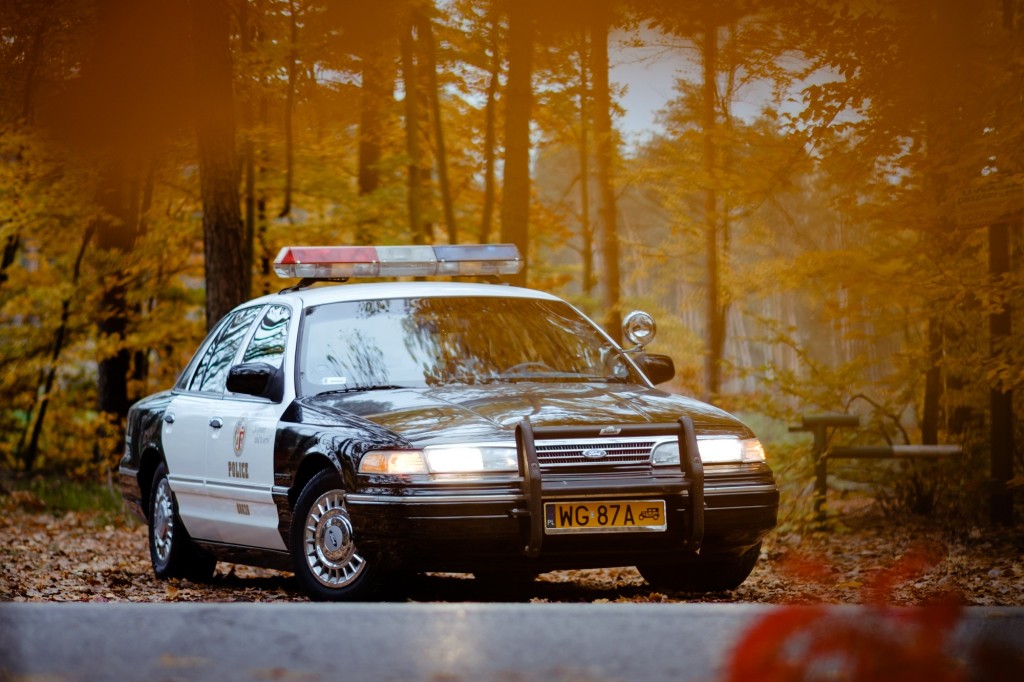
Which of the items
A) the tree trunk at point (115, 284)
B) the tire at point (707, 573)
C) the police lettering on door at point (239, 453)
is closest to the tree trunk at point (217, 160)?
the tree trunk at point (115, 284)

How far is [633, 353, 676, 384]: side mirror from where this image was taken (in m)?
9.17

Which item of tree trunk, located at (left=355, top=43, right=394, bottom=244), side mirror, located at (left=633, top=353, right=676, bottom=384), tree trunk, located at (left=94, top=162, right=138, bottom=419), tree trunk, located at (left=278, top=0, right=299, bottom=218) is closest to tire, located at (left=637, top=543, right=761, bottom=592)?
side mirror, located at (left=633, top=353, right=676, bottom=384)

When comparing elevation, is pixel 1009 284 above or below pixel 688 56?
below

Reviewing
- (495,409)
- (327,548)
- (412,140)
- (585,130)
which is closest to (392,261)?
(495,409)

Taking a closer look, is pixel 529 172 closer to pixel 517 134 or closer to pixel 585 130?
pixel 517 134

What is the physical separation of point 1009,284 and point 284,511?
18.8 ft

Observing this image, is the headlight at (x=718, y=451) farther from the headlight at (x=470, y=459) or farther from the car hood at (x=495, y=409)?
the headlight at (x=470, y=459)

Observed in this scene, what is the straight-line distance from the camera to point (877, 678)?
308cm

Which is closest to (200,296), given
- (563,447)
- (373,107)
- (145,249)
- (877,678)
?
(145,249)

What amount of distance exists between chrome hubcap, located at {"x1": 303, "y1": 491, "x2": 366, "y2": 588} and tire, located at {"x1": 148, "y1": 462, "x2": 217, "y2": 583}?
231 cm

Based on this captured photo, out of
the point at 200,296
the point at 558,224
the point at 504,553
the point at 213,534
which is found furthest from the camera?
the point at 558,224

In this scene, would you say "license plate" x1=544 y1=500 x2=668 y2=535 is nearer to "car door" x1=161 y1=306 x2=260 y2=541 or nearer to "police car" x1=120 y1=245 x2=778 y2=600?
"police car" x1=120 y1=245 x2=778 y2=600

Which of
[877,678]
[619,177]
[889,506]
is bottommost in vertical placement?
[889,506]

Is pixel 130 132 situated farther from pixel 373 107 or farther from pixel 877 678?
pixel 877 678
